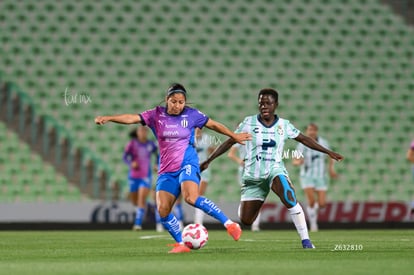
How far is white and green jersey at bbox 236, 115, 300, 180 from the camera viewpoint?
39.7ft

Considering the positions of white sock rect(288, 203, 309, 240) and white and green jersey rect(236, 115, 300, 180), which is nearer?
white sock rect(288, 203, 309, 240)

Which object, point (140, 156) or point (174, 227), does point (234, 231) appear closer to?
point (174, 227)

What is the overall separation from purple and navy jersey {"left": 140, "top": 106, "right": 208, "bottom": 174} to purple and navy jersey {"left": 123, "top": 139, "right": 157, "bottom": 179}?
30.0 feet

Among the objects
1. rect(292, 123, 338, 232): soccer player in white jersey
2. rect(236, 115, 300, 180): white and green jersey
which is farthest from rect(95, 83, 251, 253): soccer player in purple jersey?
rect(292, 123, 338, 232): soccer player in white jersey

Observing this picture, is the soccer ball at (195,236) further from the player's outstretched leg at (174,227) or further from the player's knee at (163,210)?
the player's knee at (163,210)

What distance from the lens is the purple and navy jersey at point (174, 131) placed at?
11.3 m

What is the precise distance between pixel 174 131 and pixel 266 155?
1442mm

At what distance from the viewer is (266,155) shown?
1216 centimetres

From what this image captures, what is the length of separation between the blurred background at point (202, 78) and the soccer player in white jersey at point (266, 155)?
997cm

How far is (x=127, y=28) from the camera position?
2572 cm

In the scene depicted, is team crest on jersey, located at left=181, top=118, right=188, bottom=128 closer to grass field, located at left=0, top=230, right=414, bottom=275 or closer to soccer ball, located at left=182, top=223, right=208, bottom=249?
soccer ball, located at left=182, top=223, right=208, bottom=249

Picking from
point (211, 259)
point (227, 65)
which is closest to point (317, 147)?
point (211, 259)

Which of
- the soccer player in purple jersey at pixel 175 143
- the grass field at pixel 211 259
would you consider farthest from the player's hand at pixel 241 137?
the grass field at pixel 211 259

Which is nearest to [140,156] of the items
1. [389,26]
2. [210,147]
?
[210,147]
